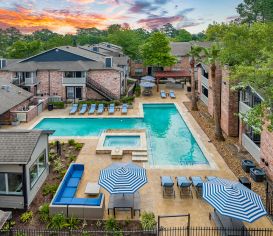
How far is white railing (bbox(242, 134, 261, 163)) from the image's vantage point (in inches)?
899

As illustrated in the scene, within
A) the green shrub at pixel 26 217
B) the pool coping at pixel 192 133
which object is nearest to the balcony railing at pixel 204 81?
the pool coping at pixel 192 133

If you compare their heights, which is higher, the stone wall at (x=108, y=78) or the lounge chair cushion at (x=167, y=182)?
the stone wall at (x=108, y=78)

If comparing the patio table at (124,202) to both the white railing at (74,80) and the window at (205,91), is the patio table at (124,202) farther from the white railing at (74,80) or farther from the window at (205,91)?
the white railing at (74,80)

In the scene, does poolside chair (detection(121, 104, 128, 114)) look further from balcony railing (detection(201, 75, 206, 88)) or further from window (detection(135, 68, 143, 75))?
window (detection(135, 68, 143, 75))

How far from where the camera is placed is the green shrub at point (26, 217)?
15.6 meters

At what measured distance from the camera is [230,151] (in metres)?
25.4

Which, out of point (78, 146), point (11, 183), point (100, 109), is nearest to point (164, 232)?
point (11, 183)

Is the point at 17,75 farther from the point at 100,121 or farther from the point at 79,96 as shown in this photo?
the point at 100,121

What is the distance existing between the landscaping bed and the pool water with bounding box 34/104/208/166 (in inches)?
61.9

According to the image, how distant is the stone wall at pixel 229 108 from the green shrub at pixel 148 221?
51.7 ft

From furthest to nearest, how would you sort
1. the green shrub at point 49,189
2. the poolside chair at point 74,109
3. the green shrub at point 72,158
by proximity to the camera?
the poolside chair at point 74,109
the green shrub at point 72,158
the green shrub at point 49,189

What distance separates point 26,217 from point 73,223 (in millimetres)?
2402

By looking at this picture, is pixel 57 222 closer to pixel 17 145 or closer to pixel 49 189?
pixel 49 189

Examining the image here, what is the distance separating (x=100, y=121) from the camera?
1465 inches
